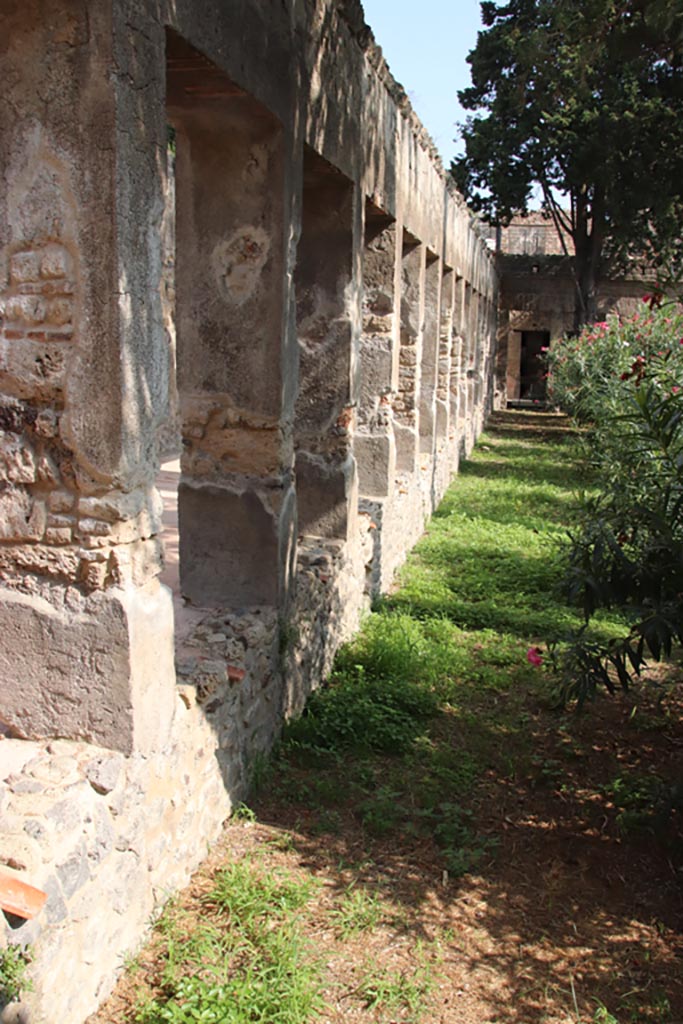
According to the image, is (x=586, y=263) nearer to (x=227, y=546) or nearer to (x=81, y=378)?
(x=227, y=546)

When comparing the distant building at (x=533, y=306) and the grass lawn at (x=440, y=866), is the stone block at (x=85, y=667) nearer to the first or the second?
the grass lawn at (x=440, y=866)

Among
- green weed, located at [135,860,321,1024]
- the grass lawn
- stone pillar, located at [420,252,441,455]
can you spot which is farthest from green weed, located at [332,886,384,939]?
stone pillar, located at [420,252,441,455]

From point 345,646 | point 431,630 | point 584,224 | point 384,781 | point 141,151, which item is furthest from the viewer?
point 584,224

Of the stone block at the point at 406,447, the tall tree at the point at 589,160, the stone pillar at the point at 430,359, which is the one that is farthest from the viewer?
Answer: the tall tree at the point at 589,160

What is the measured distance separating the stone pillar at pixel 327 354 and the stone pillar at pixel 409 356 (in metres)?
2.87

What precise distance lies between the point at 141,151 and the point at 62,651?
1472 mm

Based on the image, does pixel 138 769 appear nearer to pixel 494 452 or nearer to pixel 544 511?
pixel 544 511

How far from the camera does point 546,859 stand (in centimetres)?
363

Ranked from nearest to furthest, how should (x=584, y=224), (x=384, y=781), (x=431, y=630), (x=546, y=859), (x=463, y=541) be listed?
(x=546, y=859) → (x=384, y=781) → (x=431, y=630) → (x=463, y=541) → (x=584, y=224)

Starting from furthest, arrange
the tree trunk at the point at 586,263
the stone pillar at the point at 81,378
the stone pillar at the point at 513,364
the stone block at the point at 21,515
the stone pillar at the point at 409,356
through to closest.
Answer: the stone pillar at the point at 513,364
the tree trunk at the point at 586,263
the stone pillar at the point at 409,356
the stone block at the point at 21,515
the stone pillar at the point at 81,378

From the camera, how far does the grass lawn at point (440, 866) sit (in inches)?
110

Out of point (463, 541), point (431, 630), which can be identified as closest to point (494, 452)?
point (463, 541)

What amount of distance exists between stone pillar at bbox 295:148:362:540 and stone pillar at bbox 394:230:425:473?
2871mm

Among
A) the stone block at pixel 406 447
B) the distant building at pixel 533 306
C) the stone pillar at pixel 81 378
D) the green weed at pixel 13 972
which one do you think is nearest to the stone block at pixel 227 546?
the stone pillar at pixel 81 378
